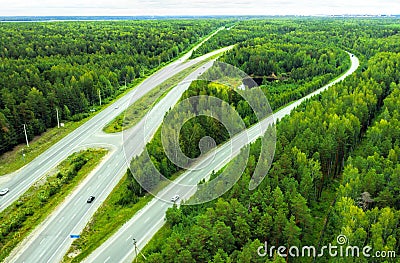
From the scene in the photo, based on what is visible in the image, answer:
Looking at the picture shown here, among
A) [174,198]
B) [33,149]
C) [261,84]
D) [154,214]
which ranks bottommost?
[154,214]

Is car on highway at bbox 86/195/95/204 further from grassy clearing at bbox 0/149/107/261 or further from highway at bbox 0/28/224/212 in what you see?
highway at bbox 0/28/224/212

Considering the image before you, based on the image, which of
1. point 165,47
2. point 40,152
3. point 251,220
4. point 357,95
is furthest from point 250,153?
point 165,47

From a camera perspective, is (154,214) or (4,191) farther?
(4,191)

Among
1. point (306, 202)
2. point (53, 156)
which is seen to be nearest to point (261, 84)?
point (53, 156)

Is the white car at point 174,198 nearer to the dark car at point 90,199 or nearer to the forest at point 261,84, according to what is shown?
the forest at point 261,84

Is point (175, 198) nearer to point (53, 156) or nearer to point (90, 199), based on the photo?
point (90, 199)

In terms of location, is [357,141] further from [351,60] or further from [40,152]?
[351,60]
